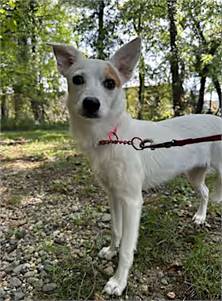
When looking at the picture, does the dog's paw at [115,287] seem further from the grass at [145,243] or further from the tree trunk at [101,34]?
the tree trunk at [101,34]

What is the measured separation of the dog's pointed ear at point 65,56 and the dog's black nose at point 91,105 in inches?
18.2

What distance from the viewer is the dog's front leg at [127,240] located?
2.17 meters

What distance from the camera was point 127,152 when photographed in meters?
2.22

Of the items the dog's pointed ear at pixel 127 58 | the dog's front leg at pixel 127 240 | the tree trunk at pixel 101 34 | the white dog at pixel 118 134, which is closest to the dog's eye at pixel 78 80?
the white dog at pixel 118 134

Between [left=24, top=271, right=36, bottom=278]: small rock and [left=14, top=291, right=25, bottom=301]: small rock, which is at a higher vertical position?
[left=24, top=271, right=36, bottom=278]: small rock

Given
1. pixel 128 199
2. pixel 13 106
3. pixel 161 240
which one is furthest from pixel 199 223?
pixel 13 106

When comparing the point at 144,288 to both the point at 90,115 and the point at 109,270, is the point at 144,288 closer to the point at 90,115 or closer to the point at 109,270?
the point at 109,270

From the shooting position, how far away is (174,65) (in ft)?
30.9

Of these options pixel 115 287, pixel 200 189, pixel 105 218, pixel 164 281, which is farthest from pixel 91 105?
pixel 200 189

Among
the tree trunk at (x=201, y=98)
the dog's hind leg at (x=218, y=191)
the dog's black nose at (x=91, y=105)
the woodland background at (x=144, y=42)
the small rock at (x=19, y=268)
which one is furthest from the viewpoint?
the tree trunk at (x=201, y=98)

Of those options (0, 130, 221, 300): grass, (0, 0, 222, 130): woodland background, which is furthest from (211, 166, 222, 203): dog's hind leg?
(0, 0, 222, 130): woodland background

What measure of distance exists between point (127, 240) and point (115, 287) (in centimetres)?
31

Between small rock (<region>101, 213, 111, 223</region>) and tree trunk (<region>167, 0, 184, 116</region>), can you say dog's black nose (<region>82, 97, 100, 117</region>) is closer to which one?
small rock (<region>101, 213, 111, 223</region>)

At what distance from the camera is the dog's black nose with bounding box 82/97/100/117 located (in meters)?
1.98
